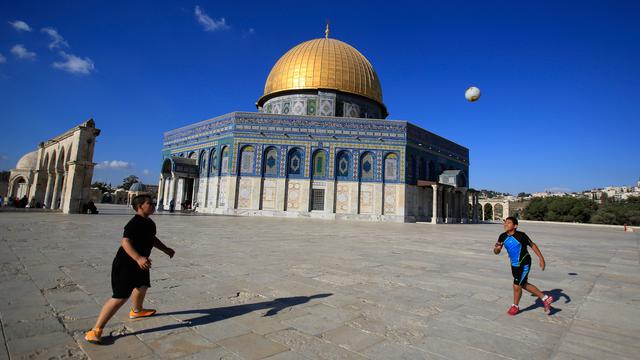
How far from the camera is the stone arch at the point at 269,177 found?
25.1 meters

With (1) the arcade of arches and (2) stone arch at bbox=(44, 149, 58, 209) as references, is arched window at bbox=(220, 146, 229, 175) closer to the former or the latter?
(1) the arcade of arches

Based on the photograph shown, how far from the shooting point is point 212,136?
27.9m

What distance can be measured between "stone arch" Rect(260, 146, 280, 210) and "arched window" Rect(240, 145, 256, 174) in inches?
33.4

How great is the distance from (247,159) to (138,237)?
23.3m

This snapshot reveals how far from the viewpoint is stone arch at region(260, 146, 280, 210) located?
990 inches

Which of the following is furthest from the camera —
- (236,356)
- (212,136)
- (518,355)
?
(212,136)

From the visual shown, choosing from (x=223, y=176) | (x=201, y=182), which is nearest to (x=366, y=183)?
(x=223, y=176)

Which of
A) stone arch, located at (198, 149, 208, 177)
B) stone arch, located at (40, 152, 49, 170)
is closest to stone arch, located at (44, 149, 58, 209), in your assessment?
stone arch, located at (40, 152, 49, 170)

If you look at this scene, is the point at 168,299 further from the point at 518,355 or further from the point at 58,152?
the point at 58,152

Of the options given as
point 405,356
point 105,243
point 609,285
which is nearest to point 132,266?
point 405,356

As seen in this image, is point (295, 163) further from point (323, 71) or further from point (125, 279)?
point (125, 279)

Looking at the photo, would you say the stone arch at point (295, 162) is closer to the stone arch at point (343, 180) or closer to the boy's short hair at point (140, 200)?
the stone arch at point (343, 180)

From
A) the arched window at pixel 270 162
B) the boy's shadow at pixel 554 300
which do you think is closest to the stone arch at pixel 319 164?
the arched window at pixel 270 162

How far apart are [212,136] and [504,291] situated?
26513 millimetres
